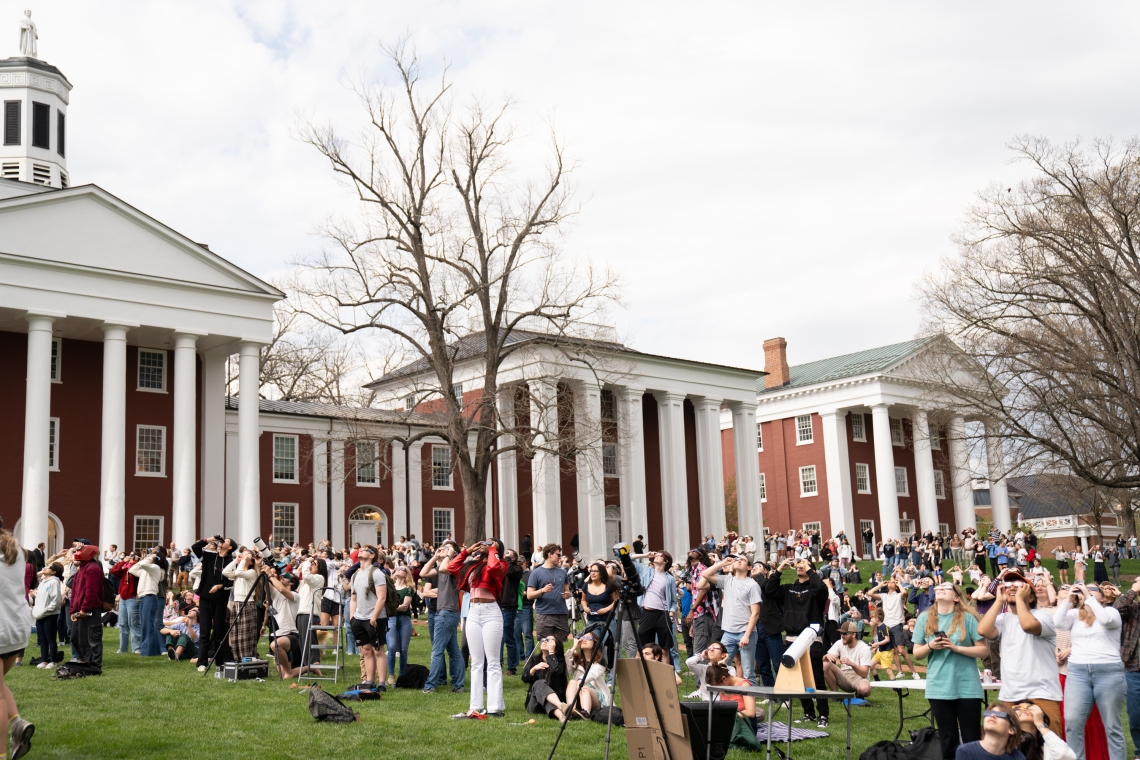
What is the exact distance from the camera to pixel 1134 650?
10.8 m

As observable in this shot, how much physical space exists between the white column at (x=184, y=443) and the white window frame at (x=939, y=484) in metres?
45.0

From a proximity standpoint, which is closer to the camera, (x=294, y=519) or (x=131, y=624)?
(x=131, y=624)

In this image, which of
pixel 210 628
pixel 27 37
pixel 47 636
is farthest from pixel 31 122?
pixel 210 628

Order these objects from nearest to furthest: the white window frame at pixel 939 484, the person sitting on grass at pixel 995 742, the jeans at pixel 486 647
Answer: the person sitting on grass at pixel 995 742, the jeans at pixel 486 647, the white window frame at pixel 939 484

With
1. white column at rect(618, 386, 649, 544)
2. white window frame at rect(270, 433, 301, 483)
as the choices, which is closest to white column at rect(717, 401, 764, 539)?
white column at rect(618, 386, 649, 544)

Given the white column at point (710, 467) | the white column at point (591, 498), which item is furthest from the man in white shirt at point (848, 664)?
the white column at point (710, 467)

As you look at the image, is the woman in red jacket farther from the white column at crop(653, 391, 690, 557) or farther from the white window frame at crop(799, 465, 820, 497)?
the white window frame at crop(799, 465, 820, 497)

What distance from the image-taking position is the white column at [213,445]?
38969 millimetres

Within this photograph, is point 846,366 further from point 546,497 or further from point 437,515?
point 437,515

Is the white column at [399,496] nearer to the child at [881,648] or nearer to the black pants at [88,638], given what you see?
the child at [881,648]

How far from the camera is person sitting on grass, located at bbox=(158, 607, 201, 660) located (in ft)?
59.1

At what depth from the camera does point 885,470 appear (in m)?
60.4

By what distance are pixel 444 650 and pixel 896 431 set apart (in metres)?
53.6

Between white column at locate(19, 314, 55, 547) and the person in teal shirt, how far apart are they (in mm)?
29324
